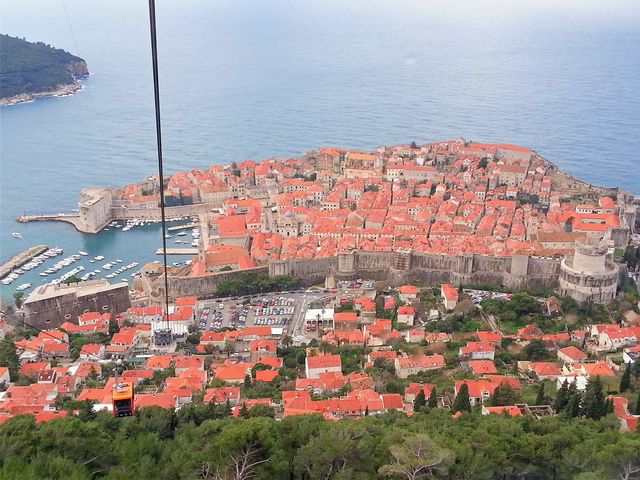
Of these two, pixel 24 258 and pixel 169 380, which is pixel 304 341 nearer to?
pixel 169 380

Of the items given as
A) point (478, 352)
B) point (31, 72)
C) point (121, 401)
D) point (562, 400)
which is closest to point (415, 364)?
point (478, 352)

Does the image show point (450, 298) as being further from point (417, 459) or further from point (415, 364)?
point (417, 459)

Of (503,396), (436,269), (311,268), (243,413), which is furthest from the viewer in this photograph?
(311,268)

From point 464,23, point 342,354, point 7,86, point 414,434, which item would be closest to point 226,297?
point 342,354

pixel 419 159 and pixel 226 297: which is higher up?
pixel 419 159

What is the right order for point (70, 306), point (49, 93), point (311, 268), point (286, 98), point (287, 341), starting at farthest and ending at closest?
1. point (286, 98)
2. point (49, 93)
3. point (311, 268)
4. point (70, 306)
5. point (287, 341)

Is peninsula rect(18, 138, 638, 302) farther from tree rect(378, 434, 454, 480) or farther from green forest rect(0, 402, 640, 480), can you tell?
tree rect(378, 434, 454, 480)

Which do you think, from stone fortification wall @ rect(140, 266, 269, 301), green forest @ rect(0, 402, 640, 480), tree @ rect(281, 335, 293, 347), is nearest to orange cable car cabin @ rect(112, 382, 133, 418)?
green forest @ rect(0, 402, 640, 480)
